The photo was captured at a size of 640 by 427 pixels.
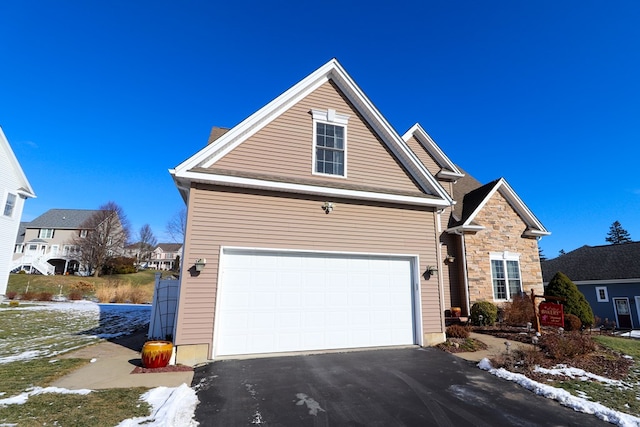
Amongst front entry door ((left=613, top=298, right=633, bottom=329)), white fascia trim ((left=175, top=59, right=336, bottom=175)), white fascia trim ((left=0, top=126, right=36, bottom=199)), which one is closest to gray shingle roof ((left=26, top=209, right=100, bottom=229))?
white fascia trim ((left=0, top=126, right=36, bottom=199))

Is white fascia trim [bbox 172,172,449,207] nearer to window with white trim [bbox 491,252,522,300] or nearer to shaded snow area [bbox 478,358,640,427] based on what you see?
shaded snow area [bbox 478,358,640,427]

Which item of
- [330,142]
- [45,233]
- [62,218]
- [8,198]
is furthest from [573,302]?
[45,233]

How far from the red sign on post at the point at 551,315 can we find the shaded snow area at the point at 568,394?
132 inches

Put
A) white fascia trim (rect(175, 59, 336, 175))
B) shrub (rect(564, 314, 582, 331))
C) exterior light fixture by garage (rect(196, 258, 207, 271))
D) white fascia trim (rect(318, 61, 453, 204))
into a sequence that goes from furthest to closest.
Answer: shrub (rect(564, 314, 582, 331)), white fascia trim (rect(318, 61, 453, 204)), white fascia trim (rect(175, 59, 336, 175)), exterior light fixture by garage (rect(196, 258, 207, 271))

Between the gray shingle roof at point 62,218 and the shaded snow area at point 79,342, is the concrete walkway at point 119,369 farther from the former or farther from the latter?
the gray shingle roof at point 62,218

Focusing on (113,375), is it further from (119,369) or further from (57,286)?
(57,286)

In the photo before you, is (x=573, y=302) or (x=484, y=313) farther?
(x=573, y=302)

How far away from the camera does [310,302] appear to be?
8.41 m

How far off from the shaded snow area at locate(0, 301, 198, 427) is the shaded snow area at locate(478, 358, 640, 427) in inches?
227

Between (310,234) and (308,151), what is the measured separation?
250 cm

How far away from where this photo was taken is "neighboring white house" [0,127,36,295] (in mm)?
19906

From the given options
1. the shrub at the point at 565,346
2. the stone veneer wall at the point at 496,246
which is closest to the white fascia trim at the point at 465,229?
the stone veneer wall at the point at 496,246

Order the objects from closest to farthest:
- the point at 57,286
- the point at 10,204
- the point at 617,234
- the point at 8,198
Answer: the point at 8,198 < the point at 10,204 < the point at 57,286 < the point at 617,234

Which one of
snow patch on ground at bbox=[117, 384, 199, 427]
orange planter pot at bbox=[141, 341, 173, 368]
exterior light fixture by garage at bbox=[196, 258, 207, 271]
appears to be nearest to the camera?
snow patch on ground at bbox=[117, 384, 199, 427]
